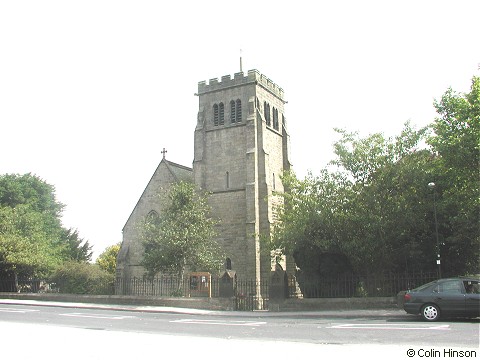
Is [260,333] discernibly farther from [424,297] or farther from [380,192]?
[380,192]

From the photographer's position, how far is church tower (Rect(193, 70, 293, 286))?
110 ft

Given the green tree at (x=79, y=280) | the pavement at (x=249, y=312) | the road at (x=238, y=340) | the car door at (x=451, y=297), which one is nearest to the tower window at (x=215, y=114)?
the green tree at (x=79, y=280)

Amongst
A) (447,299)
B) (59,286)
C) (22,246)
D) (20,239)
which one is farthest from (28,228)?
(447,299)

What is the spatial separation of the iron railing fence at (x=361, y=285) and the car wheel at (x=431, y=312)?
241 inches

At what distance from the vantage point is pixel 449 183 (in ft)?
71.5

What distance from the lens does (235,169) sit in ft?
118

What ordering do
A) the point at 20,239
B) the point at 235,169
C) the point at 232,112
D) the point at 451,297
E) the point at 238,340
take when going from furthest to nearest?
the point at 232,112 → the point at 235,169 → the point at 20,239 → the point at 451,297 → the point at 238,340

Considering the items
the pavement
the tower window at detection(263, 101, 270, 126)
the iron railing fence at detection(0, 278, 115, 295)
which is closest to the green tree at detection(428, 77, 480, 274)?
the pavement

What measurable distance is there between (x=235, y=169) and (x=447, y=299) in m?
22.4

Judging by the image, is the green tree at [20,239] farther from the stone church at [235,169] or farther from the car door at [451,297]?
the car door at [451,297]

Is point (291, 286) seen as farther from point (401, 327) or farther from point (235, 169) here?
point (235, 169)

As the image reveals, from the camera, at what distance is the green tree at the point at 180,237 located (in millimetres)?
27953

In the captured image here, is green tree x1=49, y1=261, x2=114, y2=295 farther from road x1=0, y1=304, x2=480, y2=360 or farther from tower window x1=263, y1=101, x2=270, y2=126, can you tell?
tower window x1=263, y1=101, x2=270, y2=126

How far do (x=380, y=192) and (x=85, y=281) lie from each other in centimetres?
1955
